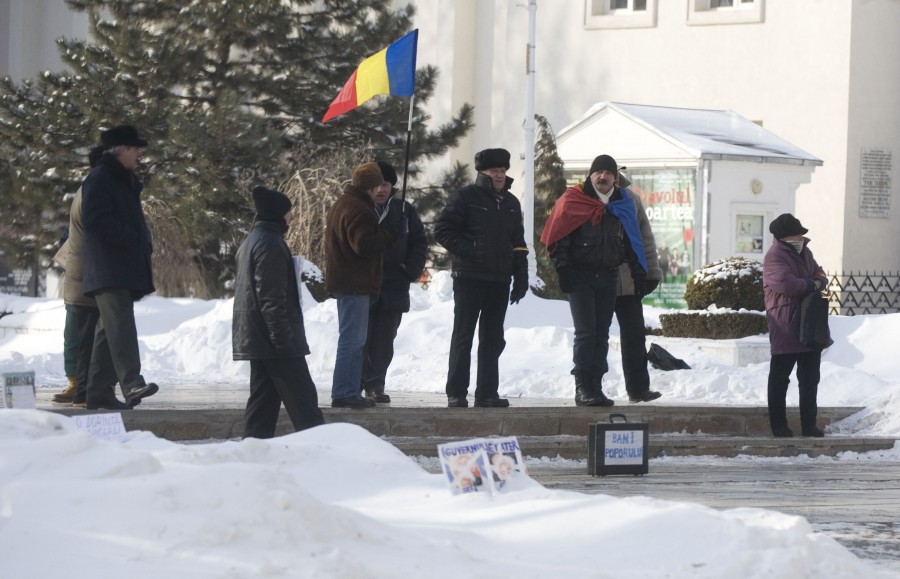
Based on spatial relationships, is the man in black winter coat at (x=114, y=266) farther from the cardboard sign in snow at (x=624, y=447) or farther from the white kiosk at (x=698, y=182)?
the white kiosk at (x=698, y=182)

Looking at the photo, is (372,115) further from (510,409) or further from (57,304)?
(510,409)

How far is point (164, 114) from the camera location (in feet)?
89.2

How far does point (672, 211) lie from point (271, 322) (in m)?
15.7

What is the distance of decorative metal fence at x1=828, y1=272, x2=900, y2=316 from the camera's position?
32125mm

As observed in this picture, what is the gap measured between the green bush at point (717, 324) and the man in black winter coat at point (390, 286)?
6662mm

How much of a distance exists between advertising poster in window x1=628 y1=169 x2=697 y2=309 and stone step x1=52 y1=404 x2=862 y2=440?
1095 cm

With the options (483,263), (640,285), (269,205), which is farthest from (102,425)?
(640,285)

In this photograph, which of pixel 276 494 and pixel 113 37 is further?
pixel 113 37

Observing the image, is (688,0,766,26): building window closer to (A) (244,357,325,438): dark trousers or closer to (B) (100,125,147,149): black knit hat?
(B) (100,125,147,149): black knit hat

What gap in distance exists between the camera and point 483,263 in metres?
Answer: 11.6

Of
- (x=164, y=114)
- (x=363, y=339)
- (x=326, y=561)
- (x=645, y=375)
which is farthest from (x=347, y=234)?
(x=164, y=114)

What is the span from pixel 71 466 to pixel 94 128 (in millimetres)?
21962

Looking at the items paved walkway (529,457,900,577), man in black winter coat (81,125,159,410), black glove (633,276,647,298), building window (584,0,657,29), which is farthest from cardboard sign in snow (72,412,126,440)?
building window (584,0,657,29)

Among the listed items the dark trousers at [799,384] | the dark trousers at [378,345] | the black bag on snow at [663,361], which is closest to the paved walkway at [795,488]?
the dark trousers at [799,384]
